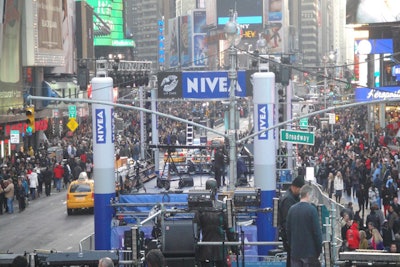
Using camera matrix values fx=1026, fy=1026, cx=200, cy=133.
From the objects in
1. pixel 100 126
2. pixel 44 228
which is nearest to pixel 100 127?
pixel 100 126

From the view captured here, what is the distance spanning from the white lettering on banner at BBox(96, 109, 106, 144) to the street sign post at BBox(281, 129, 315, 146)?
6.06 m

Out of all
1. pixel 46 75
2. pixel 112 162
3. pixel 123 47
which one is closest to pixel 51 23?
pixel 46 75

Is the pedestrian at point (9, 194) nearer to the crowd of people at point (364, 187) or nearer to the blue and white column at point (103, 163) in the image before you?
the crowd of people at point (364, 187)

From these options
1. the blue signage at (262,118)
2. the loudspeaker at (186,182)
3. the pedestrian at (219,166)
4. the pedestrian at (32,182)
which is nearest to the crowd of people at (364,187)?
the blue signage at (262,118)

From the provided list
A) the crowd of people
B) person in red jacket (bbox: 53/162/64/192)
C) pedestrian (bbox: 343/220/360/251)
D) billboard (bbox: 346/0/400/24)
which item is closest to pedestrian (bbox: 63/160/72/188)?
person in red jacket (bbox: 53/162/64/192)

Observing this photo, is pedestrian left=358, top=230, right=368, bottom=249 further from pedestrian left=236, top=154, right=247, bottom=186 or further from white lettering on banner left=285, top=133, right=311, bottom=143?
pedestrian left=236, top=154, right=247, bottom=186

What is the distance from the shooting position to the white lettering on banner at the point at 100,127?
24844mm

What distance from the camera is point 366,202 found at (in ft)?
111

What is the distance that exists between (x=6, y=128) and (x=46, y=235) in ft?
88.7

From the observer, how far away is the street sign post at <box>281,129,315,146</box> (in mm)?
28125

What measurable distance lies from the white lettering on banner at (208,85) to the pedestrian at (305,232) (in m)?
16.0

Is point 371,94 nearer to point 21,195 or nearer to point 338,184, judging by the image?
point 338,184

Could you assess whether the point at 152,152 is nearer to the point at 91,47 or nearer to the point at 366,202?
the point at 366,202

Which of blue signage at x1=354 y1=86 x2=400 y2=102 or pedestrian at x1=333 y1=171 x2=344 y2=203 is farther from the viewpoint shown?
blue signage at x1=354 y1=86 x2=400 y2=102
